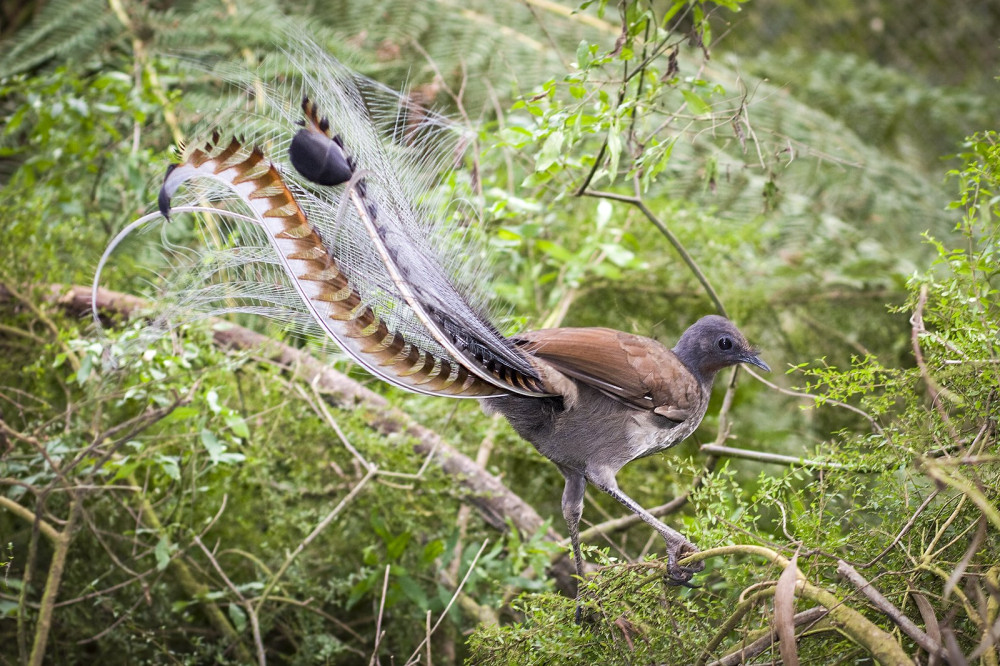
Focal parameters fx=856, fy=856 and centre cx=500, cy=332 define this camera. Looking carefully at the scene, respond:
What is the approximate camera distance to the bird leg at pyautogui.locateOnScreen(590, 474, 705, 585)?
5.42 feet

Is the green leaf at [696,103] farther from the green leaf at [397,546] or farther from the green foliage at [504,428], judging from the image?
the green leaf at [397,546]

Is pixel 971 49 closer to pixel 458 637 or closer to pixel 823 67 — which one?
pixel 823 67

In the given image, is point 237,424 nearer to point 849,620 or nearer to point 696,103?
point 696,103

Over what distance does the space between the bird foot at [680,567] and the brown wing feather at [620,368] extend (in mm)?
280

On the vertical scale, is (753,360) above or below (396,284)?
below

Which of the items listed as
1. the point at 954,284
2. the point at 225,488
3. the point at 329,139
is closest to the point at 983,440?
the point at 954,284

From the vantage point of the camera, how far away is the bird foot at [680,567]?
161 cm

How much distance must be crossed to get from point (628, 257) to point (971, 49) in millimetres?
5789

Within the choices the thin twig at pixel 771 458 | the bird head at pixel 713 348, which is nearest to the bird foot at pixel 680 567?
the thin twig at pixel 771 458

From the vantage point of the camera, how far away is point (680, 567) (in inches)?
66.4

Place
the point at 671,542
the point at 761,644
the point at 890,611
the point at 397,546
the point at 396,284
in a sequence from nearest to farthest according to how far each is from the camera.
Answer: the point at 890,611 → the point at 761,644 → the point at 396,284 → the point at 671,542 → the point at 397,546

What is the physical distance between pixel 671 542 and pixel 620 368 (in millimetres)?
384

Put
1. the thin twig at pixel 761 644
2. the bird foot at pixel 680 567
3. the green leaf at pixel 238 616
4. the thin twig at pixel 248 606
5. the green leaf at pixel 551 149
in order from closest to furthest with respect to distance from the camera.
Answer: the thin twig at pixel 761 644 < the bird foot at pixel 680 567 < the green leaf at pixel 551 149 < the thin twig at pixel 248 606 < the green leaf at pixel 238 616

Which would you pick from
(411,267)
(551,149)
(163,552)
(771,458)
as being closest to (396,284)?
(411,267)
